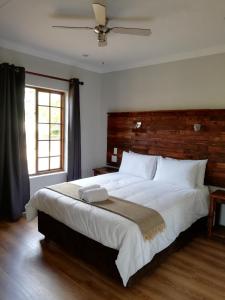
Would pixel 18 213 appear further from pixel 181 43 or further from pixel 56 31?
pixel 181 43

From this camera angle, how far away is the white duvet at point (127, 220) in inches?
79.3

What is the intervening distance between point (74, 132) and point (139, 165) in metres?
1.36

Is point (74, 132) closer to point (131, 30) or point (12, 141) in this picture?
point (12, 141)

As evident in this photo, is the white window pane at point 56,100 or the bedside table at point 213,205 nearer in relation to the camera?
the bedside table at point 213,205

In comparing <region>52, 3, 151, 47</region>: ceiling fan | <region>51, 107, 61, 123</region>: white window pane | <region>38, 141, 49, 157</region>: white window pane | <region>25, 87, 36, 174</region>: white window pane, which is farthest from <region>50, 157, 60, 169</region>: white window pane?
<region>52, 3, 151, 47</region>: ceiling fan

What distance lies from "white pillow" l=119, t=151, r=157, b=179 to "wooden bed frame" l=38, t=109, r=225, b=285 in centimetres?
26

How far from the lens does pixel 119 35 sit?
119 inches

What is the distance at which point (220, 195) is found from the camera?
3004mm

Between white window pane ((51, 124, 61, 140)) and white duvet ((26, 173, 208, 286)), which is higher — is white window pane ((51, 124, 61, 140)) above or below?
above

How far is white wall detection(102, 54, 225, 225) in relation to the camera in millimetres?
3402

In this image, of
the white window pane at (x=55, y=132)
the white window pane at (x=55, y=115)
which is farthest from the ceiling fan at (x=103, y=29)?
the white window pane at (x=55, y=132)

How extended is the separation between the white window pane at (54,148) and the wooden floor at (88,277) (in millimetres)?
1758

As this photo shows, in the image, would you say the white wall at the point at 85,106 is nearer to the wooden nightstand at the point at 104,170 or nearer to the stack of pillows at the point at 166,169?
the wooden nightstand at the point at 104,170

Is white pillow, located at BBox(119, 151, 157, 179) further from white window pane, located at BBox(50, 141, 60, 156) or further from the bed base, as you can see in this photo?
white window pane, located at BBox(50, 141, 60, 156)
